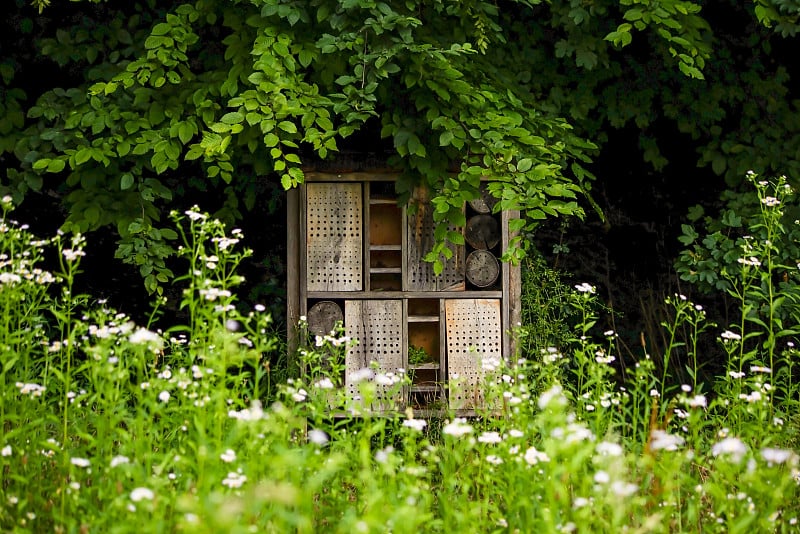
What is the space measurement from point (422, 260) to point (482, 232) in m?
0.36

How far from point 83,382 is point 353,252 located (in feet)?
5.42

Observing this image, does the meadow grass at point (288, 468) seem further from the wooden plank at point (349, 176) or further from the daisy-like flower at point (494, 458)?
the wooden plank at point (349, 176)

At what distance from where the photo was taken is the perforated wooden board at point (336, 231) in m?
4.42

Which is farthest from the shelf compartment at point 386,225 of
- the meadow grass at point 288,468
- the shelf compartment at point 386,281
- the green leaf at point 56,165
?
the meadow grass at point 288,468

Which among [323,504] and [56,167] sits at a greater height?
[56,167]

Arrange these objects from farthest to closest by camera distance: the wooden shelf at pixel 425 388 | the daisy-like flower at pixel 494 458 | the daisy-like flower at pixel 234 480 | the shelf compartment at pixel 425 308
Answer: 1. the shelf compartment at pixel 425 308
2. the wooden shelf at pixel 425 388
3. the daisy-like flower at pixel 494 458
4. the daisy-like flower at pixel 234 480

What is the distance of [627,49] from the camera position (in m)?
5.74

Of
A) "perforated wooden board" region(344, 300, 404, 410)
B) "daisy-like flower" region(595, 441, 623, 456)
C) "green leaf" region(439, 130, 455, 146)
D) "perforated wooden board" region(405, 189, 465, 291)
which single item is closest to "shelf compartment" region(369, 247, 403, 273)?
"perforated wooden board" region(405, 189, 465, 291)

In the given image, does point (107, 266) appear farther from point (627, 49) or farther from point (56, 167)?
point (627, 49)

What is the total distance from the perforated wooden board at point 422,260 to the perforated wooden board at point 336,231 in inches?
10.3

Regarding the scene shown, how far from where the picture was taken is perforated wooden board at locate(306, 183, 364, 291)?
14.5 feet

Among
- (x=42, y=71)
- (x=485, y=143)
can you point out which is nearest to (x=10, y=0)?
(x=42, y=71)

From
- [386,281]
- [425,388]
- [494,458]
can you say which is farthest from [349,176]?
[494,458]

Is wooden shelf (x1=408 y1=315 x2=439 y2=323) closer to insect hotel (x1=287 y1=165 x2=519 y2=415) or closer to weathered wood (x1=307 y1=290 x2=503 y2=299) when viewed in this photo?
insect hotel (x1=287 y1=165 x2=519 y2=415)
